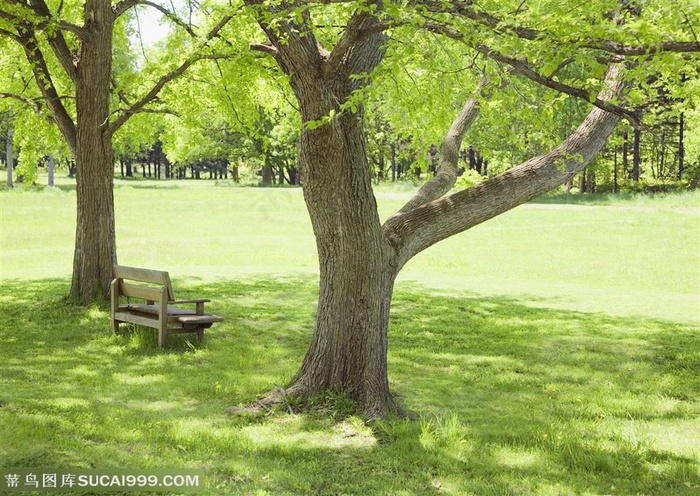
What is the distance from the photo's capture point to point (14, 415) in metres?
6.68

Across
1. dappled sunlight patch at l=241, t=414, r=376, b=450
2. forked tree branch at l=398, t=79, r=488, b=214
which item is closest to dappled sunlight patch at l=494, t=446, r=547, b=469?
dappled sunlight patch at l=241, t=414, r=376, b=450

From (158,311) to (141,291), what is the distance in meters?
0.37

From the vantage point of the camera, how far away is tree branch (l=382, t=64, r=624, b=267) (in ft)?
25.1

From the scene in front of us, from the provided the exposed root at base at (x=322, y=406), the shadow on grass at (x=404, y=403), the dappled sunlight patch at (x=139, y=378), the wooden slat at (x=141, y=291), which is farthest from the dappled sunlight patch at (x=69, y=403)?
the wooden slat at (x=141, y=291)

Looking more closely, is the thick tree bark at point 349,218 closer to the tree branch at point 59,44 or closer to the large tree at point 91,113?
the large tree at point 91,113

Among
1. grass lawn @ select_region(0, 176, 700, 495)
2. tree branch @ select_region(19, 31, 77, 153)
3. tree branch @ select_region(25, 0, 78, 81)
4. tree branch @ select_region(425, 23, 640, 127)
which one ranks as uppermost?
tree branch @ select_region(25, 0, 78, 81)

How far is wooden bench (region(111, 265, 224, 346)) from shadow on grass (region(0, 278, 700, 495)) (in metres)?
0.29

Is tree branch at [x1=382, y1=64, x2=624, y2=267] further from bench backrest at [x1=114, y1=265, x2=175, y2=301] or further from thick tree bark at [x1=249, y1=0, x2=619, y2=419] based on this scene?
bench backrest at [x1=114, y1=265, x2=175, y2=301]

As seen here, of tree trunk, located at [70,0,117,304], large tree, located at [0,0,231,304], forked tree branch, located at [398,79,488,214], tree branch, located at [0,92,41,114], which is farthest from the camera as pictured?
tree branch, located at [0,92,41,114]

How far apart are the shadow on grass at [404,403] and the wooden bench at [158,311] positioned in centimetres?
29

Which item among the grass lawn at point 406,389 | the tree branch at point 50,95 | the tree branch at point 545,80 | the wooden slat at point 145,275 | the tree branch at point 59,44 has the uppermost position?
the tree branch at point 59,44

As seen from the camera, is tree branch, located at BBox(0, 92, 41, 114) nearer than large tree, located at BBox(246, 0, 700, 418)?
No

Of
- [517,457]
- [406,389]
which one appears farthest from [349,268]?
[517,457]

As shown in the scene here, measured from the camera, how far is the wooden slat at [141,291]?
10141 millimetres
